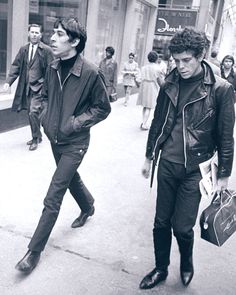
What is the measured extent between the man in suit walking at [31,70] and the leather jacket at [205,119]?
12.1ft

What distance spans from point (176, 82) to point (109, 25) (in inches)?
405

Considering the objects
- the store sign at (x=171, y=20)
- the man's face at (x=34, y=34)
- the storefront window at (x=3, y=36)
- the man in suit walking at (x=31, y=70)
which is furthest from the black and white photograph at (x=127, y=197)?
the store sign at (x=171, y=20)

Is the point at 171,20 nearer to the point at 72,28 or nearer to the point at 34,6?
the point at 34,6

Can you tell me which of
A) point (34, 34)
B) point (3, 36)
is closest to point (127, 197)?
point (34, 34)

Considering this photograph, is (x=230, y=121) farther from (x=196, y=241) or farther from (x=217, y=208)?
(x=196, y=241)

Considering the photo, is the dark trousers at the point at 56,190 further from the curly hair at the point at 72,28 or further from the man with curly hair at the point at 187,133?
the curly hair at the point at 72,28

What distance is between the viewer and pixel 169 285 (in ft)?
10.4

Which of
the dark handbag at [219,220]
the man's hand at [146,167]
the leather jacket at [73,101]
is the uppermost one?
the leather jacket at [73,101]

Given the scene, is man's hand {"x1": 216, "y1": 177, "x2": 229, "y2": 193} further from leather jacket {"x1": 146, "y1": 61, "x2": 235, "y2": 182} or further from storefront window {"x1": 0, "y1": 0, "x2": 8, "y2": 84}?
storefront window {"x1": 0, "y1": 0, "x2": 8, "y2": 84}

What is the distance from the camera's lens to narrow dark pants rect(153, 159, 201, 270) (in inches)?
111

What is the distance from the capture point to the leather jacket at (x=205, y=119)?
2.66m

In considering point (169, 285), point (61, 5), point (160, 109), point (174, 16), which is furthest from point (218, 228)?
point (174, 16)

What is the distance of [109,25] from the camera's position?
12430mm

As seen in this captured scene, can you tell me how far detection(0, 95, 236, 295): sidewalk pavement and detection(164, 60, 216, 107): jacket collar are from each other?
156 cm
